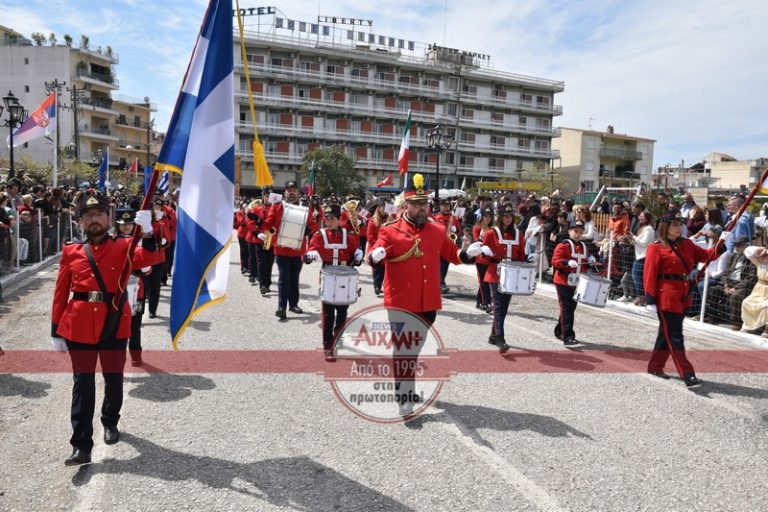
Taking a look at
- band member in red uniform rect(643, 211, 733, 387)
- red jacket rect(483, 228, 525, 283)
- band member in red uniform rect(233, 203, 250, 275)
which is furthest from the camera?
band member in red uniform rect(233, 203, 250, 275)

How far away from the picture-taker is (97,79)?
63.7 metres

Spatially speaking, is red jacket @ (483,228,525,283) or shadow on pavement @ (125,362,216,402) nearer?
shadow on pavement @ (125,362,216,402)

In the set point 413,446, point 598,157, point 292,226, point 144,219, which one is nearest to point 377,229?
point 292,226

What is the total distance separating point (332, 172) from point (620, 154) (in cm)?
4591

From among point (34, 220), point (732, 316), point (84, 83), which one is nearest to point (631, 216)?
point (732, 316)

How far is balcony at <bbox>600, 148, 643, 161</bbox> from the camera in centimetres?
7838

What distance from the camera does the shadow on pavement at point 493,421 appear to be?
4.84 meters

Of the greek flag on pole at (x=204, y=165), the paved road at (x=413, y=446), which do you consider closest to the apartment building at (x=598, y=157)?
the paved road at (x=413, y=446)

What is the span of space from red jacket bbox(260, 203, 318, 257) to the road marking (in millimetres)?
4837

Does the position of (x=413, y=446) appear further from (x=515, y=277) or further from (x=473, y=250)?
(x=515, y=277)

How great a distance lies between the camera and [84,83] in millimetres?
61500

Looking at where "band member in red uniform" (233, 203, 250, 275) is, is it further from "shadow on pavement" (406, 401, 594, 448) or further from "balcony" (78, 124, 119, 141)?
"balcony" (78, 124, 119, 141)

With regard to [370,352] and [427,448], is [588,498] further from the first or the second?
[370,352]

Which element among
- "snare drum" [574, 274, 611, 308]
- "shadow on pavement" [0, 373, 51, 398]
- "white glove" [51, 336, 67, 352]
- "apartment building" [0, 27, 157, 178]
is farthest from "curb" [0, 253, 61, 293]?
"apartment building" [0, 27, 157, 178]
